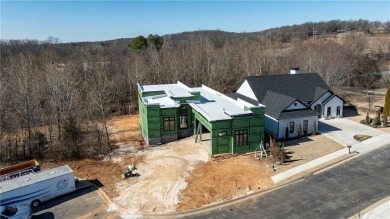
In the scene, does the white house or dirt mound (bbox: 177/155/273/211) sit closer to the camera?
dirt mound (bbox: 177/155/273/211)

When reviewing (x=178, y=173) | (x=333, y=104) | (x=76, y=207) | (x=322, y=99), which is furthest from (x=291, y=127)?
(x=76, y=207)

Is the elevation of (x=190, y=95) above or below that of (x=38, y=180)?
above

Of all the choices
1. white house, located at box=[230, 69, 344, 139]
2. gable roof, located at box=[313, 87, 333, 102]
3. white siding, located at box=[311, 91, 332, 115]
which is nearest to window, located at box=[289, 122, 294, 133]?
white house, located at box=[230, 69, 344, 139]

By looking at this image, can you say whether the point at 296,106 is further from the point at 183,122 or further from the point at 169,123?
the point at 169,123

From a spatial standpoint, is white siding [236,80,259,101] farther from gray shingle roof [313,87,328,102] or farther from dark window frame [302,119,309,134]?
gray shingle roof [313,87,328,102]

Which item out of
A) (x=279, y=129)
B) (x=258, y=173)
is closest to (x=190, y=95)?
(x=279, y=129)

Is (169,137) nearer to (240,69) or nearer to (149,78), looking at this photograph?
(149,78)
